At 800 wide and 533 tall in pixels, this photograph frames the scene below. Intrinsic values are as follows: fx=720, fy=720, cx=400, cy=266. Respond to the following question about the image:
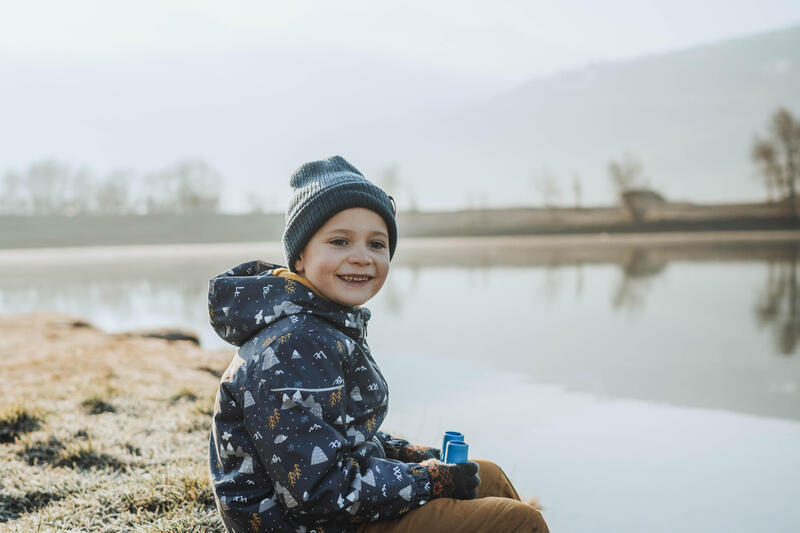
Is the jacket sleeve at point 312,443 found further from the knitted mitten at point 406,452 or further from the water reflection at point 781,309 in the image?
the water reflection at point 781,309

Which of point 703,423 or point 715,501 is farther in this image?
point 703,423

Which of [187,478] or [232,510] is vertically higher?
[232,510]

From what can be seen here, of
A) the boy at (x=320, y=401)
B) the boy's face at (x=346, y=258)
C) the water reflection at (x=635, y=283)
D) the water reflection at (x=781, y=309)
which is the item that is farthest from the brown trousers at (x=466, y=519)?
the water reflection at (x=635, y=283)

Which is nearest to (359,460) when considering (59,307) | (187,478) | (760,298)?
(187,478)

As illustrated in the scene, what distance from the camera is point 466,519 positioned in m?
1.62

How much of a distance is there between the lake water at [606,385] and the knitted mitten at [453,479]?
1121mm

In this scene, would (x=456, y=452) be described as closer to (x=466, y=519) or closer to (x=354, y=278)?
(x=466, y=519)

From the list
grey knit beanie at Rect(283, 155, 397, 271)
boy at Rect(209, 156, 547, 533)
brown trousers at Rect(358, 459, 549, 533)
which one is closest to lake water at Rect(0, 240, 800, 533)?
brown trousers at Rect(358, 459, 549, 533)

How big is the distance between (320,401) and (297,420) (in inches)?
2.5

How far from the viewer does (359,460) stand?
5.38 feet

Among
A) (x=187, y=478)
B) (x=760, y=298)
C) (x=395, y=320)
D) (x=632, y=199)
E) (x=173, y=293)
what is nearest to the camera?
(x=187, y=478)

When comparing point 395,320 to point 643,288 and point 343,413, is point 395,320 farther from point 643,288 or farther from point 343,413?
point 343,413

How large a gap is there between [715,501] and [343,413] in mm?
1886

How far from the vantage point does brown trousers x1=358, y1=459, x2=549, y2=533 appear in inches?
63.4
